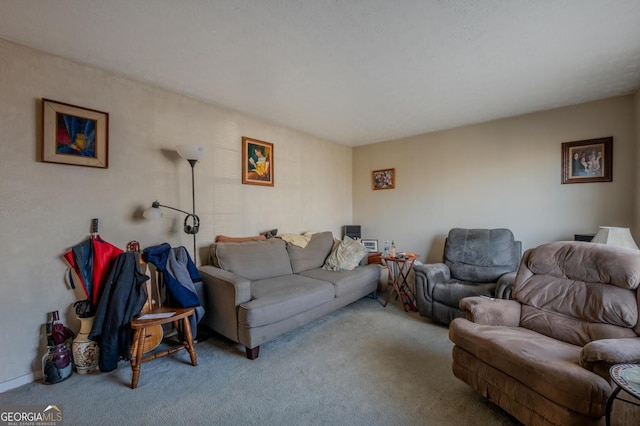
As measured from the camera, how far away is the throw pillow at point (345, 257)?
351 cm

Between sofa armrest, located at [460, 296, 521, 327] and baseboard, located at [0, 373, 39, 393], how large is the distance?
3.27 metres

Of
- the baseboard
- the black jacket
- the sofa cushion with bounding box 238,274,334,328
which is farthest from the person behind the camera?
Answer: the sofa cushion with bounding box 238,274,334,328

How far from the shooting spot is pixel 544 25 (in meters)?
1.75

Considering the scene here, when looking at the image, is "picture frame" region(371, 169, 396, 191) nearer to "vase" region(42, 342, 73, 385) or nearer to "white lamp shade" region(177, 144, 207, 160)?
"white lamp shade" region(177, 144, 207, 160)

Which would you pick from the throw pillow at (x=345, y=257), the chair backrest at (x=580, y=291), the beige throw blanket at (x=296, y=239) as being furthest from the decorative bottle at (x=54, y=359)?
the chair backrest at (x=580, y=291)

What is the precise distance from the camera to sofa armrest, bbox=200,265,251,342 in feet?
7.59

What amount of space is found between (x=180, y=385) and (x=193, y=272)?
95 centimetres

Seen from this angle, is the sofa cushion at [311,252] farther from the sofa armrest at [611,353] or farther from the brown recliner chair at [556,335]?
the sofa armrest at [611,353]

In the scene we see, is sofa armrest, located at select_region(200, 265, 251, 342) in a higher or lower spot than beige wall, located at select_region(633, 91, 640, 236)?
lower

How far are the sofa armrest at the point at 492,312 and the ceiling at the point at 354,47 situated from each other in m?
1.92

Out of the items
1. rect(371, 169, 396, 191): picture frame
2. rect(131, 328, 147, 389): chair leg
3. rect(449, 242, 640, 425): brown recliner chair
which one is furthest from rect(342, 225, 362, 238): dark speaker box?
rect(131, 328, 147, 389): chair leg

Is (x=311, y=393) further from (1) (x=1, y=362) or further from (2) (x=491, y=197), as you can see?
(2) (x=491, y=197)

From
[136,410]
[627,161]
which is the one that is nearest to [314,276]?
[136,410]

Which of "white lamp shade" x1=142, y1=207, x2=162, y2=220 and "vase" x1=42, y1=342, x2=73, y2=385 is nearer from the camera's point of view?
"vase" x1=42, y1=342, x2=73, y2=385
